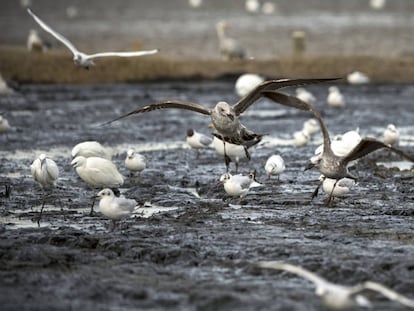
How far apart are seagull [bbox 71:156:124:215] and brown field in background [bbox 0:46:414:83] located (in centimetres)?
1647

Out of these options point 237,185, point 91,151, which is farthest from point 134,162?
point 237,185

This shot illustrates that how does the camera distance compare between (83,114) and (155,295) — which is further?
(83,114)

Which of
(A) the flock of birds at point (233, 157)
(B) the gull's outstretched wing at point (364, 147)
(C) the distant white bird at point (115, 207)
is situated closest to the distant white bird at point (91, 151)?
(A) the flock of birds at point (233, 157)

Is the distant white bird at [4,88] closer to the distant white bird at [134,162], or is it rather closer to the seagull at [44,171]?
the distant white bird at [134,162]

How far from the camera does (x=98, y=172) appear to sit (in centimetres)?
Result: 1325

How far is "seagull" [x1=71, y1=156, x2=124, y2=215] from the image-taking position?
1326 centimetres

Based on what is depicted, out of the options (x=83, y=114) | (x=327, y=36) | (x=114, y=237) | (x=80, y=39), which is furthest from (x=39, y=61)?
(x=114, y=237)

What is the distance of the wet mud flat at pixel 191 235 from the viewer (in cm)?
902

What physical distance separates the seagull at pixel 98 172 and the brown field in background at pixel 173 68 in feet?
54.0

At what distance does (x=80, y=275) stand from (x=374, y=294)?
242 centimetres

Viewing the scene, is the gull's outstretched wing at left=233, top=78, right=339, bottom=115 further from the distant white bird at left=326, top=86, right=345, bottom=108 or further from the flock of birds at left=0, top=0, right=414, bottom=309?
the distant white bird at left=326, top=86, right=345, bottom=108

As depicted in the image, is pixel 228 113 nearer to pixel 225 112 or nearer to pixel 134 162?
pixel 225 112

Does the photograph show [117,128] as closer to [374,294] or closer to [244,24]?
[374,294]

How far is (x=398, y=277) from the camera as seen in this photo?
9.47m
